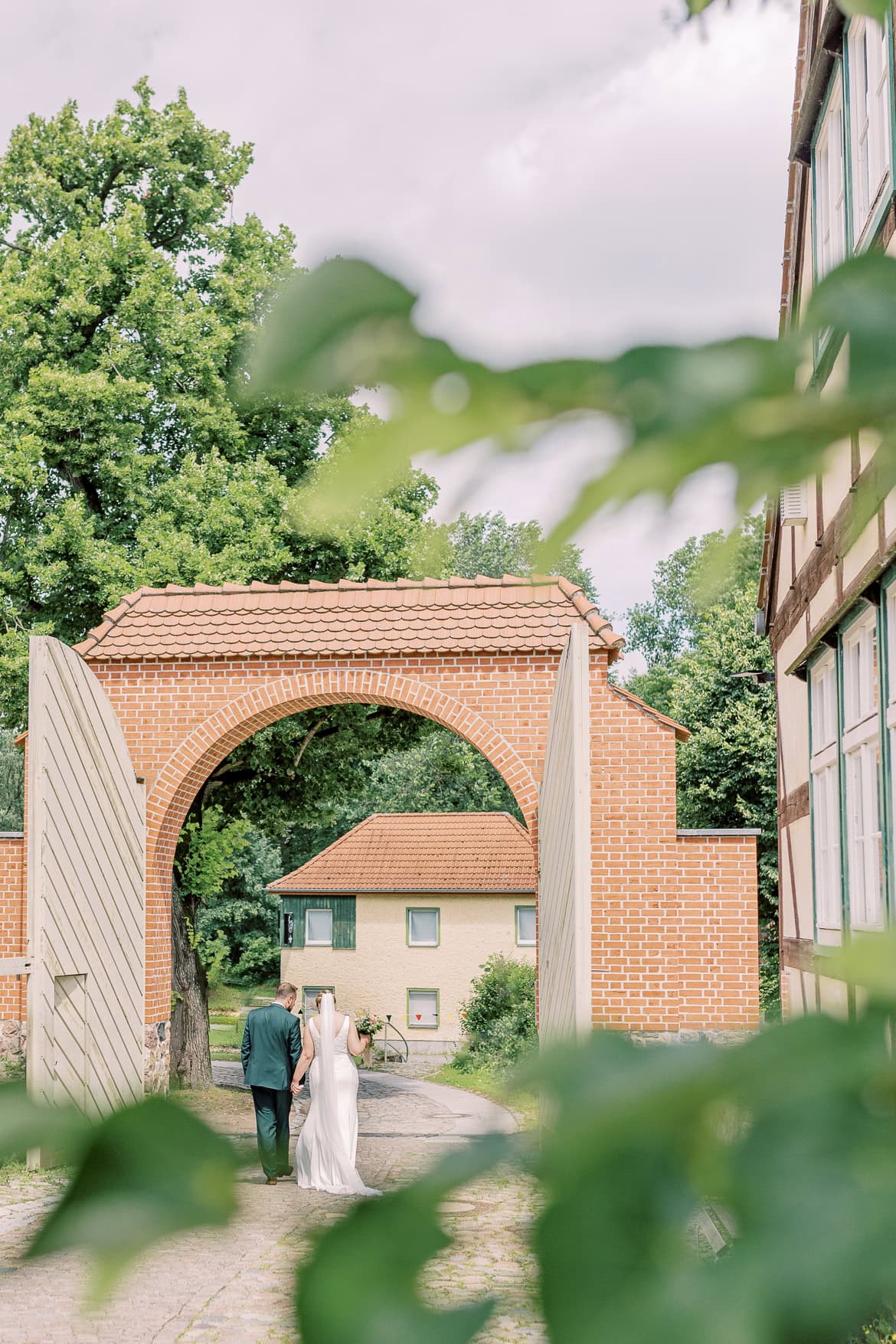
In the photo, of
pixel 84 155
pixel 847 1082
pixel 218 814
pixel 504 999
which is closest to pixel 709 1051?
pixel 847 1082

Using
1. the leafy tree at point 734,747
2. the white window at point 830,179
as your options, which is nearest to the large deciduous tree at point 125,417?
the white window at point 830,179

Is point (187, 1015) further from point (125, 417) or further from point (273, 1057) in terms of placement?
point (125, 417)

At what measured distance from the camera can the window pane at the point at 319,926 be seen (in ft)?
87.1

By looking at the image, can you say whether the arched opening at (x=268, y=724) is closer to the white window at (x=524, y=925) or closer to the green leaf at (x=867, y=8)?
the green leaf at (x=867, y=8)

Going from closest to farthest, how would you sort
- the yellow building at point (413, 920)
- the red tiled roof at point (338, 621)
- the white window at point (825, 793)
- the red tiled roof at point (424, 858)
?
the white window at point (825, 793) → the red tiled roof at point (338, 621) → the yellow building at point (413, 920) → the red tiled roof at point (424, 858)

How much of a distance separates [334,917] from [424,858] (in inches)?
85.2

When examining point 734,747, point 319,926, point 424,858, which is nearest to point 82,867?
point 734,747

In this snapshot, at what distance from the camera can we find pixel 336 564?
13.4 m

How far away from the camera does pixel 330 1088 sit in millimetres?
8922

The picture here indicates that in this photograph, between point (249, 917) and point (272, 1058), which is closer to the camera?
point (272, 1058)

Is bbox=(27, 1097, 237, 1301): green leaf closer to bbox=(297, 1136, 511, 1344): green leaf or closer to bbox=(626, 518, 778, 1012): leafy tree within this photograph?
bbox=(297, 1136, 511, 1344): green leaf

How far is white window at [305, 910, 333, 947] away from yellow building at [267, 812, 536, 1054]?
2 cm

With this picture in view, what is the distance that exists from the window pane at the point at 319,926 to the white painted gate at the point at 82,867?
1755cm

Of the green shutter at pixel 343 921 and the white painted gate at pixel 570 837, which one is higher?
the white painted gate at pixel 570 837
